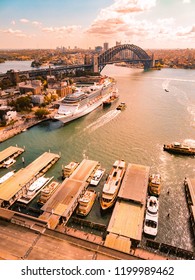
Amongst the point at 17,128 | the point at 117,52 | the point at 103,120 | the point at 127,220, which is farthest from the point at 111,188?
the point at 117,52

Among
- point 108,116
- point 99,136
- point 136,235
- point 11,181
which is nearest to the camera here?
point 136,235

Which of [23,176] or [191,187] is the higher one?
[23,176]

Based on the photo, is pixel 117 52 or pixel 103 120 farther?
pixel 117 52

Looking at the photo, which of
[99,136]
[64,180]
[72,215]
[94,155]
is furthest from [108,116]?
[72,215]

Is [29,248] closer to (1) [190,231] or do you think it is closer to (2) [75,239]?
(2) [75,239]

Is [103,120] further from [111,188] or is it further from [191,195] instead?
[191,195]

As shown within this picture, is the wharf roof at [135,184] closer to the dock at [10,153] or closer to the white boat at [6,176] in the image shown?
the white boat at [6,176]
